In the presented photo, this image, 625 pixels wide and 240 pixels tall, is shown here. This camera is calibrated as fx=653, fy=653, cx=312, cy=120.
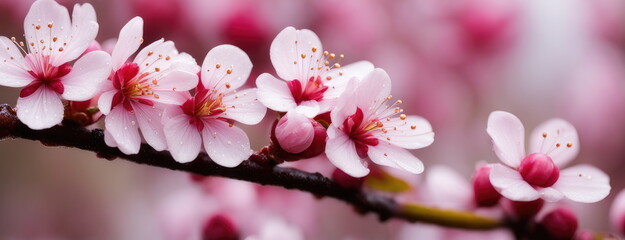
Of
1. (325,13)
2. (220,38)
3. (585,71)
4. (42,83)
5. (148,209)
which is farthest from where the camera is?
(148,209)

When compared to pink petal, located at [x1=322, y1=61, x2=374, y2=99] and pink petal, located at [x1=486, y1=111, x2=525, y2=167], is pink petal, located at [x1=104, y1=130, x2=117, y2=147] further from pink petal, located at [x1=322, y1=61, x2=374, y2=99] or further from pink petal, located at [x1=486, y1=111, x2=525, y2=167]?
pink petal, located at [x1=486, y1=111, x2=525, y2=167]

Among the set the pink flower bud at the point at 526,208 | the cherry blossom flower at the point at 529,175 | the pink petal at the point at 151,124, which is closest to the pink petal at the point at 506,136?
the cherry blossom flower at the point at 529,175

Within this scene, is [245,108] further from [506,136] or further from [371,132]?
[506,136]

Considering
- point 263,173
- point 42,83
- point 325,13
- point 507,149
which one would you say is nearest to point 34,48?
point 42,83

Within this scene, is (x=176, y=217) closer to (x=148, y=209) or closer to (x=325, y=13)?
(x=325, y=13)

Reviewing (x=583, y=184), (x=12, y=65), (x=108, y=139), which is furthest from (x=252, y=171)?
(x=583, y=184)

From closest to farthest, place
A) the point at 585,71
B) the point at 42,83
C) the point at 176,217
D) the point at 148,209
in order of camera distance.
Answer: the point at 42,83 → the point at 176,217 → the point at 585,71 → the point at 148,209

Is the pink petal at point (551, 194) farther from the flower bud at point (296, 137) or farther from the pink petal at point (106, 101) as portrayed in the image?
the pink petal at point (106, 101)
